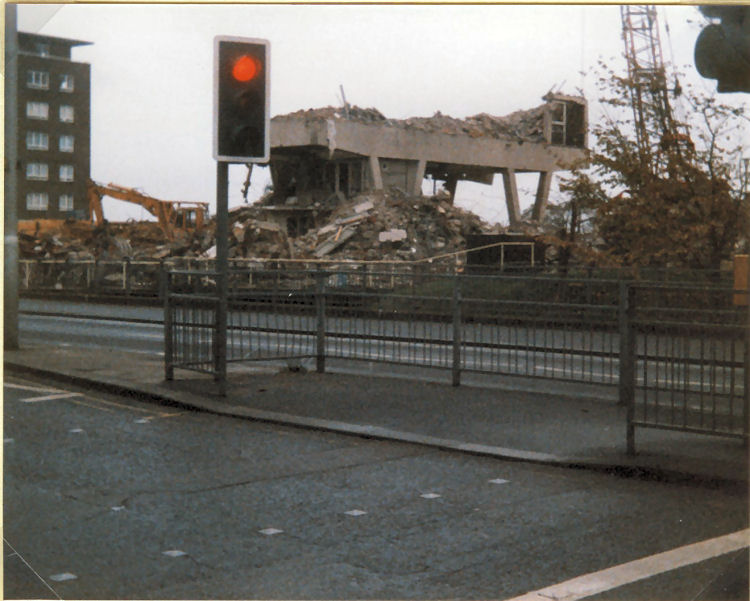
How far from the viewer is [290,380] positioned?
11.3 meters

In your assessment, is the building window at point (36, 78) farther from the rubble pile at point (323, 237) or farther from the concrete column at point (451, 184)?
the concrete column at point (451, 184)

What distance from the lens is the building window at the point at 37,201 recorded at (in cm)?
2880

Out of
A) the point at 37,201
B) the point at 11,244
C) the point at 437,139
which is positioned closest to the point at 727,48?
the point at 11,244

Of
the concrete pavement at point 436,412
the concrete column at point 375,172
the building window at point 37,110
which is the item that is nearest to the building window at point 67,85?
the concrete pavement at point 436,412

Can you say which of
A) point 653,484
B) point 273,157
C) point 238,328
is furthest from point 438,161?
point 653,484

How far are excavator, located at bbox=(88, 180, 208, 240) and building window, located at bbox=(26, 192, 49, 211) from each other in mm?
6901

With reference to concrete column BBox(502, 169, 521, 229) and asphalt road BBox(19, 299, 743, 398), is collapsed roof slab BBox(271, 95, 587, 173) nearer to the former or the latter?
concrete column BBox(502, 169, 521, 229)

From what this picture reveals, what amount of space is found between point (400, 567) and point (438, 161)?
45905mm

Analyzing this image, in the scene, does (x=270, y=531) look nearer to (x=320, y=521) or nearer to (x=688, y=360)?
(x=320, y=521)

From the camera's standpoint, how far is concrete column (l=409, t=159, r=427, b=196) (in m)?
47.1

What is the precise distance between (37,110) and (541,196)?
3825 centimetres

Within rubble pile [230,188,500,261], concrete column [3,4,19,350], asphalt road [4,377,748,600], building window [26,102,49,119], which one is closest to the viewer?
asphalt road [4,377,748,600]

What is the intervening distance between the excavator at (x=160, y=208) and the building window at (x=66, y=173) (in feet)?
28.2

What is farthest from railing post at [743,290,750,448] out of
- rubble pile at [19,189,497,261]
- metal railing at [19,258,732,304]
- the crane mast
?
rubble pile at [19,189,497,261]
